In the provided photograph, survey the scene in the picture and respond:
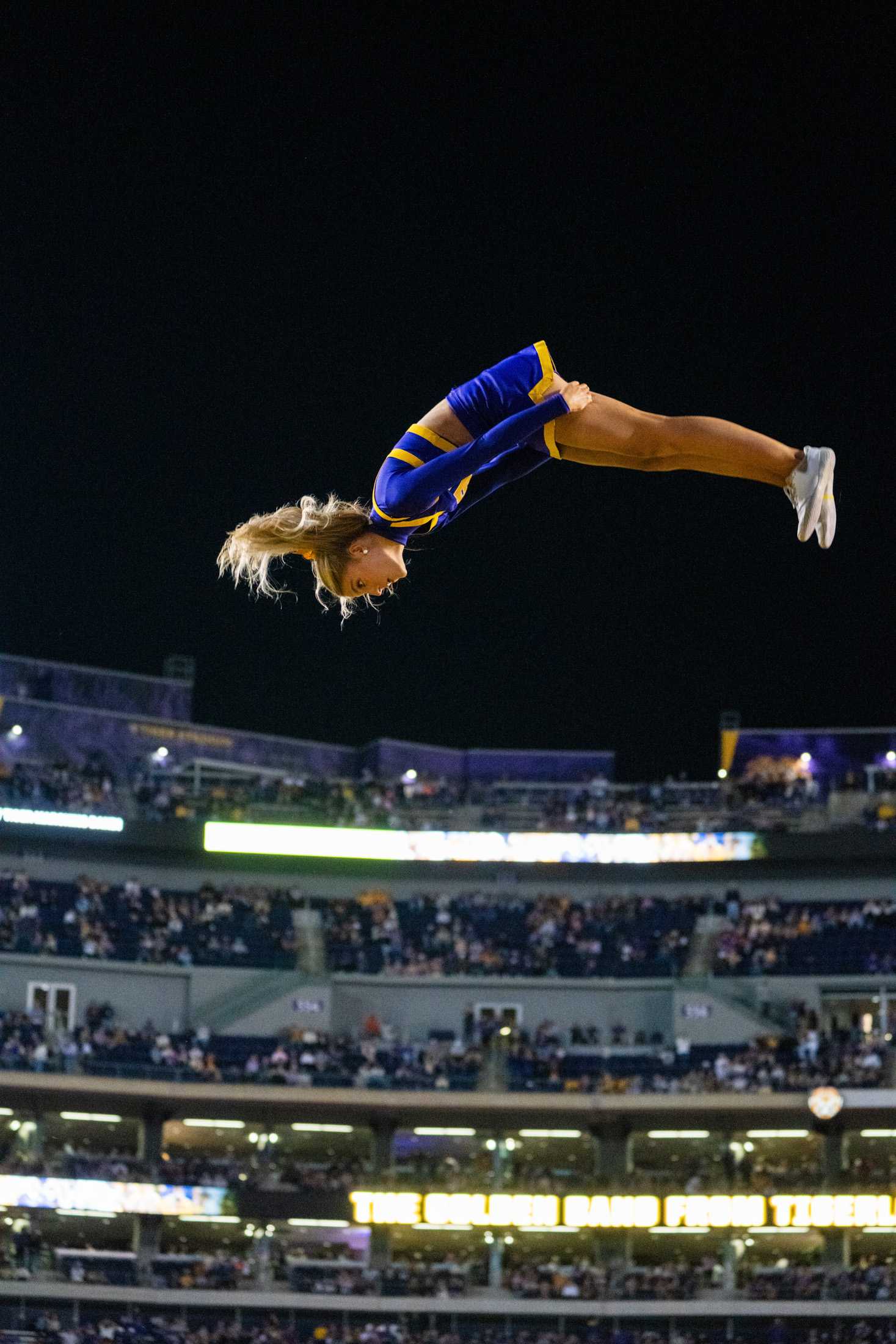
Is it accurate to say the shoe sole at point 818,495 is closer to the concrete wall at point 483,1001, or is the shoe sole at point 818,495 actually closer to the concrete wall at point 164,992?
the concrete wall at point 164,992

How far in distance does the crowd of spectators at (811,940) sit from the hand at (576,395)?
127 ft

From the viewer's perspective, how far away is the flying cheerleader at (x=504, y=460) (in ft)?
33.9

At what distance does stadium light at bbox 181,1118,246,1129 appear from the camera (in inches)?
1777

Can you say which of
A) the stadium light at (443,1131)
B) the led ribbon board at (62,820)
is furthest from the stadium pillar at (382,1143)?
the led ribbon board at (62,820)

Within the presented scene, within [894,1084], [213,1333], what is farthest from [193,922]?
[894,1084]

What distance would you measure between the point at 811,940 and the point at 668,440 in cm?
3929

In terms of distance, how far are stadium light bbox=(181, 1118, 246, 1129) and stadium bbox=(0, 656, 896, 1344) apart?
0.51ft

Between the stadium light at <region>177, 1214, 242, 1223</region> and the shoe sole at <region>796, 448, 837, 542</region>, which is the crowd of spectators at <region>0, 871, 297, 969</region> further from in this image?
the shoe sole at <region>796, 448, 837, 542</region>

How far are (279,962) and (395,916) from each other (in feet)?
13.2

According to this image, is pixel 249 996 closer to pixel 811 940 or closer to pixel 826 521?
pixel 811 940

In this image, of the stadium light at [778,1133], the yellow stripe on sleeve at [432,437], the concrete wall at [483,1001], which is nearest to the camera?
the yellow stripe on sleeve at [432,437]

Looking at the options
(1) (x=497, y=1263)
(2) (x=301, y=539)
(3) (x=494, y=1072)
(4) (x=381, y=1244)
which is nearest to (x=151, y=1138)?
(4) (x=381, y=1244)

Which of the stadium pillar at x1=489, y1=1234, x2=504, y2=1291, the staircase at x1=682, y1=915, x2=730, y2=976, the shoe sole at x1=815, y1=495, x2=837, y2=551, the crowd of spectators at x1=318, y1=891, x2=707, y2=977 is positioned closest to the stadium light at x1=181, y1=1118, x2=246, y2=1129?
the crowd of spectators at x1=318, y1=891, x2=707, y2=977

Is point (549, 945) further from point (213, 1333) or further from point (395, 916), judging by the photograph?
point (213, 1333)
